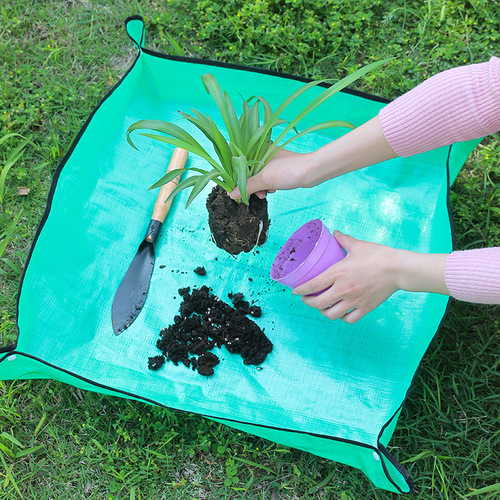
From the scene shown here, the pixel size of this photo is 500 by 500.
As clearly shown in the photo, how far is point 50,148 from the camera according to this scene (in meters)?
1.90

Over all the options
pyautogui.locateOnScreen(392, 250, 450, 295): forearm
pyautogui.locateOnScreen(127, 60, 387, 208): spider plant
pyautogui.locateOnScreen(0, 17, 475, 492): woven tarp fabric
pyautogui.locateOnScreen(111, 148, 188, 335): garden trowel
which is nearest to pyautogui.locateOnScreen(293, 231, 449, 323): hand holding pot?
pyautogui.locateOnScreen(392, 250, 450, 295): forearm

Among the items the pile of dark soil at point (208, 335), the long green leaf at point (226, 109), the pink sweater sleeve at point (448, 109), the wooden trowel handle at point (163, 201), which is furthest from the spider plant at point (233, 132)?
the pile of dark soil at point (208, 335)

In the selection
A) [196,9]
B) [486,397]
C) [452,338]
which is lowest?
[486,397]

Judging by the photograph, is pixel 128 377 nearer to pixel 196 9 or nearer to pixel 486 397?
pixel 486 397

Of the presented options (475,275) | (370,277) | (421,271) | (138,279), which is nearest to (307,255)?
(370,277)

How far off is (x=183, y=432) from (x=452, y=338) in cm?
86

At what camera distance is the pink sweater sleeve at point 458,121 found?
1.18 meters

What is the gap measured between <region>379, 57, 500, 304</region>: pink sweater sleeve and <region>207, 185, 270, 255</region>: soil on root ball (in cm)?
41

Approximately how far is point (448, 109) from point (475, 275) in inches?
16.1

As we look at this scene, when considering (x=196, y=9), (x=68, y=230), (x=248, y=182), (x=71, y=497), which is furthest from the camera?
(x=196, y=9)

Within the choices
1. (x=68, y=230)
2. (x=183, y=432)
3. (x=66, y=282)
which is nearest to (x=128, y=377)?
(x=183, y=432)

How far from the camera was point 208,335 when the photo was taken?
4.99 ft

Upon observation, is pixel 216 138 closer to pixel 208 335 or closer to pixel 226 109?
pixel 226 109

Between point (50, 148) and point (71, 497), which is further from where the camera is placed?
point (50, 148)
